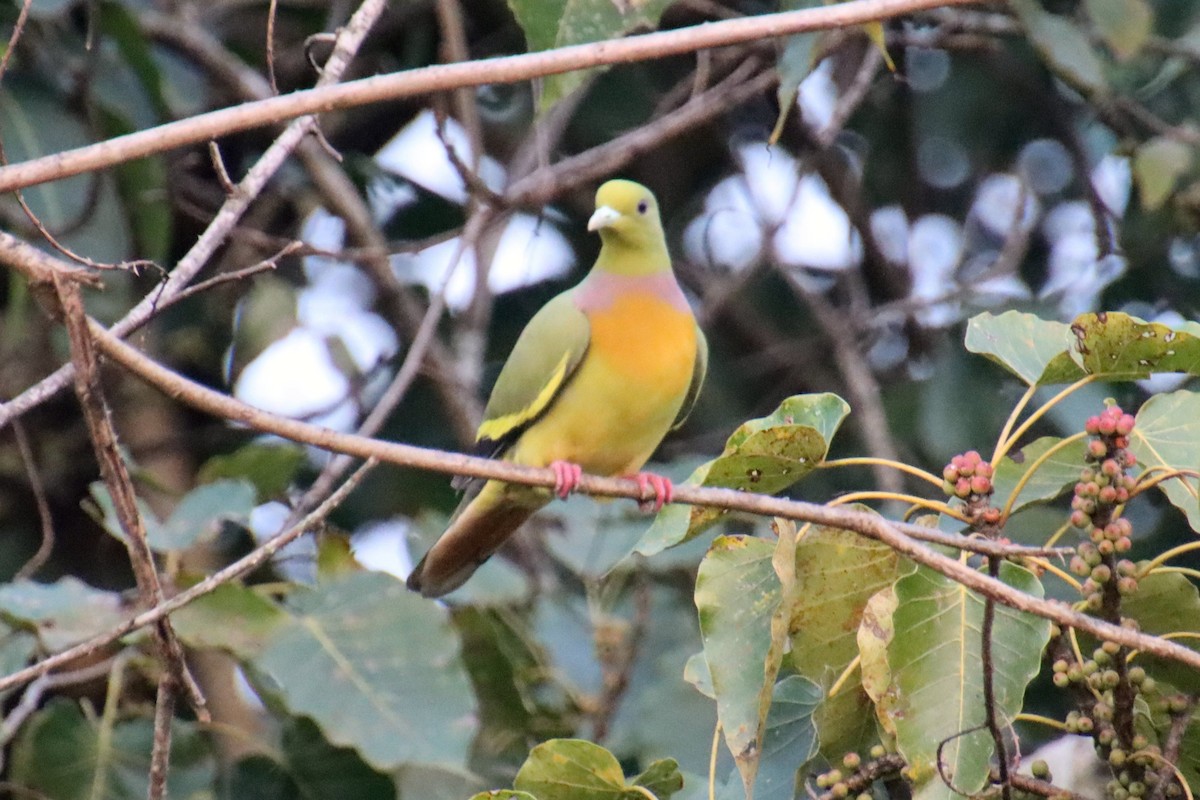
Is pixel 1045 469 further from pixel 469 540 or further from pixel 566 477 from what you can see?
pixel 469 540

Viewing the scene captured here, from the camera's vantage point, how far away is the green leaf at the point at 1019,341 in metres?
2.26

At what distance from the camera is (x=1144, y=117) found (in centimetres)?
432

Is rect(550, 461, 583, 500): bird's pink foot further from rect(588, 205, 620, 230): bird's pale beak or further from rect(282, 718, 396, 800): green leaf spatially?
rect(282, 718, 396, 800): green leaf

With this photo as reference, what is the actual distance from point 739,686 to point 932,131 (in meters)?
3.47

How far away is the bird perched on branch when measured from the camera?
10.0 feet

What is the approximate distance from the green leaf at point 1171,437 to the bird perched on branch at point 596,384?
3.37ft

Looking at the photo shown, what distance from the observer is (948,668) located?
1961 millimetres

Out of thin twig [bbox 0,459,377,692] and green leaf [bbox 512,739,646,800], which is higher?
thin twig [bbox 0,459,377,692]

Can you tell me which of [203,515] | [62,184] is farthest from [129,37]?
[203,515]

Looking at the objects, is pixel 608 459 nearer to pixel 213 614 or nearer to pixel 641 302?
pixel 641 302

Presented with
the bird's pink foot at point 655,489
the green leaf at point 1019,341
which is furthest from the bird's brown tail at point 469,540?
the green leaf at point 1019,341

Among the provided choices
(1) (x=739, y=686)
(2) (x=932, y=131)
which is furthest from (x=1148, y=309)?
(1) (x=739, y=686)

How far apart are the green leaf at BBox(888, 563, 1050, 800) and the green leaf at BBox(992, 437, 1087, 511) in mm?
249

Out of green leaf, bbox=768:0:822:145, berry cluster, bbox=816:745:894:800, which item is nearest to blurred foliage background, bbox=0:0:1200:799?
green leaf, bbox=768:0:822:145
